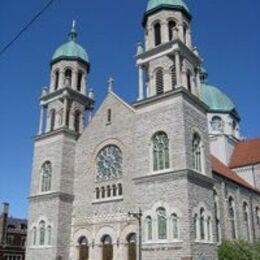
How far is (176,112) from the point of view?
2548 centimetres

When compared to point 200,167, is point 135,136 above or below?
above

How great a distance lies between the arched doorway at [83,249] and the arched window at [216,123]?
77.5 ft

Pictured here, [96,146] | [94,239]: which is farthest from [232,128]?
[94,239]

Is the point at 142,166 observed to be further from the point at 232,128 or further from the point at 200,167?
the point at 232,128

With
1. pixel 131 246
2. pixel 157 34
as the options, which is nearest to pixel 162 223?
pixel 131 246

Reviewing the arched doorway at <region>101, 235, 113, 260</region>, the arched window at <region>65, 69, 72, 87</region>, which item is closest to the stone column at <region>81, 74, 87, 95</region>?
the arched window at <region>65, 69, 72, 87</region>

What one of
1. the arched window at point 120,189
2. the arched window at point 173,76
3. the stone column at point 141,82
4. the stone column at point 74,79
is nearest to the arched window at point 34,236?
the arched window at point 120,189

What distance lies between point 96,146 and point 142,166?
6274 millimetres

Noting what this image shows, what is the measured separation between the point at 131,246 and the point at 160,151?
6589 mm

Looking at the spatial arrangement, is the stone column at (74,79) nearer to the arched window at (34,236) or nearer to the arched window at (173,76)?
the arched window at (173,76)

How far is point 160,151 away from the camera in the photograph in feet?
84.2

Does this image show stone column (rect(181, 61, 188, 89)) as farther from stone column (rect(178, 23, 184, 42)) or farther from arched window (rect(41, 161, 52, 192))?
arched window (rect(41, 161, 52, 192))

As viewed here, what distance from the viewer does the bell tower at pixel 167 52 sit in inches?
1079

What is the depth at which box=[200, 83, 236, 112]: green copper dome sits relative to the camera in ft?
157
